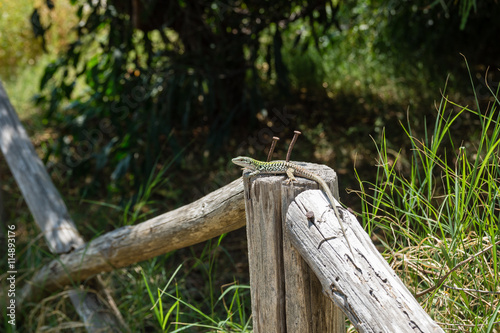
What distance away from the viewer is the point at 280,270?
1571mm

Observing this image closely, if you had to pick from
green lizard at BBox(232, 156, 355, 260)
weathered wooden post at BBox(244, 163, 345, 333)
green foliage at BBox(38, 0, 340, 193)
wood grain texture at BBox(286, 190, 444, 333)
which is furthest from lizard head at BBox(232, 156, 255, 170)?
green foliage at BBox(38, 0, 340, 193)

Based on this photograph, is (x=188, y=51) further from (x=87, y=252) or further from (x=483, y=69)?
(x=483, y=69)

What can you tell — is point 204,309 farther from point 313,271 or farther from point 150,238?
point 313,271

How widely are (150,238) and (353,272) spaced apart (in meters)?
1.30

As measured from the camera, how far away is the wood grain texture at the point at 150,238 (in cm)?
190


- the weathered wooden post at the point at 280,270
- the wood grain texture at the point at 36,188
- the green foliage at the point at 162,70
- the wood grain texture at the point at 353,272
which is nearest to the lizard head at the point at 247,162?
the weathered wooden post at the point at 280,270

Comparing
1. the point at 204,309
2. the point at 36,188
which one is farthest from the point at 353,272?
the point at 36,188

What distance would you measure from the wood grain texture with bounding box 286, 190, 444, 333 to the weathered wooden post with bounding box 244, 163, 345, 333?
71 mm

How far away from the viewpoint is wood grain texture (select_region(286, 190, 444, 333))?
1147mm

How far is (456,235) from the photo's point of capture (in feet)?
5.57

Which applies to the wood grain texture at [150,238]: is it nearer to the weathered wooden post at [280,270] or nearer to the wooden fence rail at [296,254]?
the wooden fence rail at [296,254]

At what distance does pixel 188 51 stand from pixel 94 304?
2.57 m

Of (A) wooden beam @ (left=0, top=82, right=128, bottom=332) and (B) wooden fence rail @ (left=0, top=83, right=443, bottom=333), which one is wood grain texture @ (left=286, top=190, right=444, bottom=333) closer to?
(B) wooden fence rail @ (left=0, top=83, right=443, bottom=333)

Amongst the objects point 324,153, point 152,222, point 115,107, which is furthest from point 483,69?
point 152,222
